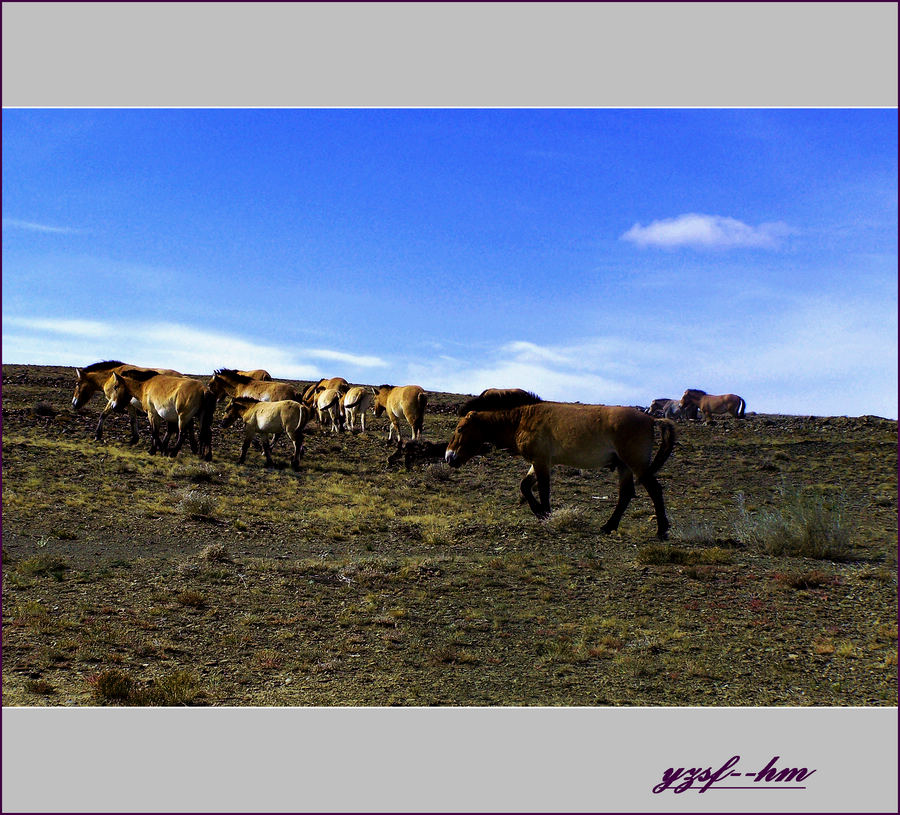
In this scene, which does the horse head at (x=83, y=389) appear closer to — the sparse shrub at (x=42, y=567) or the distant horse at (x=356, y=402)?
the distant horse at (x=356, y=402)

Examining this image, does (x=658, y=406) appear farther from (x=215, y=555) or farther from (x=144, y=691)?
(x=144, y=691)

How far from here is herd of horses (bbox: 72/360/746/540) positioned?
15828 millimetres

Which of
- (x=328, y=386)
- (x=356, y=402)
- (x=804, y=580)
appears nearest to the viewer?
(x=804, y=580)

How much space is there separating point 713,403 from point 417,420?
22035 millimetres

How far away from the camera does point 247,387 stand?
2727 cm

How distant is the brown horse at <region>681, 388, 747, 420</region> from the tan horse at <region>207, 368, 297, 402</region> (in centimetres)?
2448

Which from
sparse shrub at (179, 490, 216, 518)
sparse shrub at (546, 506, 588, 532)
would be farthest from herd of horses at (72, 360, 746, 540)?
sparse shrub at (179, 490, 216, 518)

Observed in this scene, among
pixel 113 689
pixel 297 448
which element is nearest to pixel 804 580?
pixel 113 689

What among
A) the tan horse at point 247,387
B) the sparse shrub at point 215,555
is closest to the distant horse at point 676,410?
the tan horse at point 247,387

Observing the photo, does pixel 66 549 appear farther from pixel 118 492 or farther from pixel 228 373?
pixel 228 373

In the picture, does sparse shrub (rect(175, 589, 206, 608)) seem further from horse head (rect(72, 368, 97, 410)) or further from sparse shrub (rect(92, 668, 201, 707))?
horse head (rect(72, 368, 97, 410))

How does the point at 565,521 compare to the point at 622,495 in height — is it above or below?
below

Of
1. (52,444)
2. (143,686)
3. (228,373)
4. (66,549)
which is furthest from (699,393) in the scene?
(143,686)

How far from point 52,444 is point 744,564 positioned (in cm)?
2011
